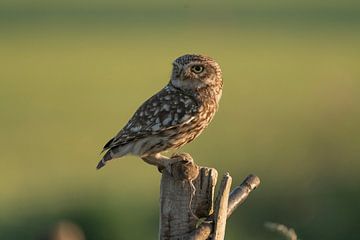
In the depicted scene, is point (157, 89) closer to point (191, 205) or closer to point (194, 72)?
point (194, 72)

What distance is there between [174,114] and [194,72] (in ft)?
1.11

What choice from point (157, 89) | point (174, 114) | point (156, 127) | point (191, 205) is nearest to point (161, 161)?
point (156, 127)

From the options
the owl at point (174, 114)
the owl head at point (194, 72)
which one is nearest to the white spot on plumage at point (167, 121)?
the owl at point (174, 114)

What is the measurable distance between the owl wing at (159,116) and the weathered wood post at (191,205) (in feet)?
4.15

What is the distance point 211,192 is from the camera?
18.3 ft

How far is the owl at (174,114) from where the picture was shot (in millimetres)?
6914

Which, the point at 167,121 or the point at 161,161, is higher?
the point at 167,121

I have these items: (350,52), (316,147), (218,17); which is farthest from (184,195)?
(218,17)

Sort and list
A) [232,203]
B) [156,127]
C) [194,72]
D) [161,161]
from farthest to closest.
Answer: [194,72], [156,127], [161,161], [232,203]

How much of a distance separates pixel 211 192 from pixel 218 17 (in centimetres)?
3299

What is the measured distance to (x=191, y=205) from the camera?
5.54 meters

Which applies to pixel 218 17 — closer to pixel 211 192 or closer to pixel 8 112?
pixel 8 112

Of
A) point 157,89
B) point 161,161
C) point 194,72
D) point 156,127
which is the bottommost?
point 161,161

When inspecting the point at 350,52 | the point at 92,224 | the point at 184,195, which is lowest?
the point at 92,224
